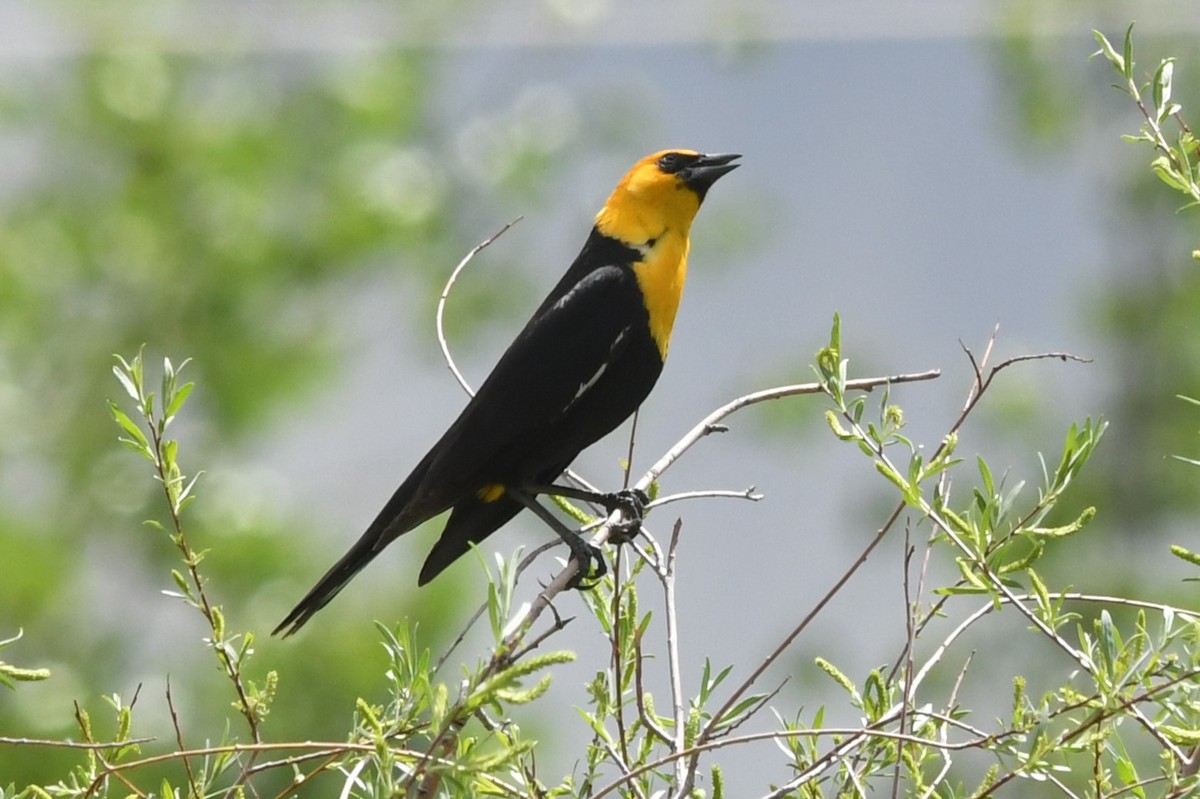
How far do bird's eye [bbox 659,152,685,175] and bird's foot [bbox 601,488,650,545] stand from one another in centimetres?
88

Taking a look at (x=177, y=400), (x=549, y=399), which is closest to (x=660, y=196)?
(x=549, y=399)

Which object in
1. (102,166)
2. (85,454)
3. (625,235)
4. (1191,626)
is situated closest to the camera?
(1191,626)

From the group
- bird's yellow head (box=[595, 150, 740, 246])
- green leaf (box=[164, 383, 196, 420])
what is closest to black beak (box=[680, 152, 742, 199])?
bird's yellow head (box=[595, 150, 740, 246])

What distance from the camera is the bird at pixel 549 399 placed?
102 inches

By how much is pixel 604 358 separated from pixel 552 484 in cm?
32

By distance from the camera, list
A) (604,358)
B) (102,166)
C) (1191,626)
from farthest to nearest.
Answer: (102,166) → (604,358) → (1191,626)

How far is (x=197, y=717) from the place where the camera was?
6.40 metres

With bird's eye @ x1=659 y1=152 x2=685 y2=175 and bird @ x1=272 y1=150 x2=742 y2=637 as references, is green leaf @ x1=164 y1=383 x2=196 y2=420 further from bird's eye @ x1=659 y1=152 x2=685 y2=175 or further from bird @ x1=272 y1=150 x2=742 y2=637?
bird's eye @ x1=659 y1=152 x2=685 y2=175

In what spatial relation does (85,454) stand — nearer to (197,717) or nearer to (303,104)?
(197,717)

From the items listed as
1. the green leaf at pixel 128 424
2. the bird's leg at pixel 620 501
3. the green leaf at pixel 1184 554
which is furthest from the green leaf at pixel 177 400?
the green leaf at pixel 1184 554

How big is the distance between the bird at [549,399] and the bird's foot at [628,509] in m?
0.13

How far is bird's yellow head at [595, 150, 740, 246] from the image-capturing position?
3.01m

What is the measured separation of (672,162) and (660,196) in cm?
11

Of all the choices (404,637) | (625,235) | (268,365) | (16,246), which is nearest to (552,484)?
(625,235)
